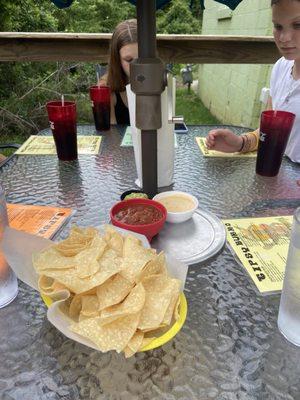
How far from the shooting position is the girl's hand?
1.44 m

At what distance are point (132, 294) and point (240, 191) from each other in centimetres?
70

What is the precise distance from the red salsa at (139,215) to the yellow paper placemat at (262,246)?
0.20 meters

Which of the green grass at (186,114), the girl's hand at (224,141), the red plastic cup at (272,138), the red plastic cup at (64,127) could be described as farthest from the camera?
the green grass at (186,114)

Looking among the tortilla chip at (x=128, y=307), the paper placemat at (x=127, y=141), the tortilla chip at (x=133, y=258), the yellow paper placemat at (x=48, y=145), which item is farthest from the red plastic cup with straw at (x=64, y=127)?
the tortilla chip at (x=128, y=307)

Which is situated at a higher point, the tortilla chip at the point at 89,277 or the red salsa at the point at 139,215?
the tortilla chip at the point at 89,277

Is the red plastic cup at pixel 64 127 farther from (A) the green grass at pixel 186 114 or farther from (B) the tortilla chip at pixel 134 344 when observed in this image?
(A) the green grass at pixel 186 114

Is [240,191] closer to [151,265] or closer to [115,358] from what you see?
[151,265]

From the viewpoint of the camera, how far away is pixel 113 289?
1.90ft

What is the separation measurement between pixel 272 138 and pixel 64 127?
2.56ft

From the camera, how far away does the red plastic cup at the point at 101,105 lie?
67.2 inches

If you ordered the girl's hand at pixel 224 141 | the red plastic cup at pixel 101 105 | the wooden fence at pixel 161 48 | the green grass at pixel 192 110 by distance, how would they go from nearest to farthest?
the girl's hand at pixel 224 141, the red plastic cup at pixel 101 105, the wooden fence at pixel 161 48, the green grass at pixel 192 110

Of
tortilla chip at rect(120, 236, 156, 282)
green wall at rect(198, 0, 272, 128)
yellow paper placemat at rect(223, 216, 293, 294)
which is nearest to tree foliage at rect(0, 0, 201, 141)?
green wall at rect(198, 0, 272, 128)

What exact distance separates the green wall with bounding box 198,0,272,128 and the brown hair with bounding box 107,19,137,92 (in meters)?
1.71

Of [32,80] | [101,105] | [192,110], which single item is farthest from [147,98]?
[192,110]
